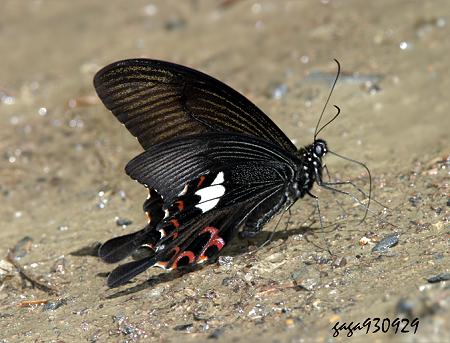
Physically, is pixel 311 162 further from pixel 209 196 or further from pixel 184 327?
pixel 184 327

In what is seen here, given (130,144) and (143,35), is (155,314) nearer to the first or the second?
(130,144)

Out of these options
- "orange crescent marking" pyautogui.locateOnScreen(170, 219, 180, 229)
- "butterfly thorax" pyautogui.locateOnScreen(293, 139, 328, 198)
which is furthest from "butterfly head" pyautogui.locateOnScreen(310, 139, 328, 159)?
"orange crescent marking" pyautogui.locateOnScreen(170, 219, 180, 229)

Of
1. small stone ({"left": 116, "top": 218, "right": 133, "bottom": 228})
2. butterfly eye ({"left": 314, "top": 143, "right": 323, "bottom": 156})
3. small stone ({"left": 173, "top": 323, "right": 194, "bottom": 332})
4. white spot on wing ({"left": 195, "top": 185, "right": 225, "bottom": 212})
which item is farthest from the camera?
small stone ({"left": 116, "top": 218, "right": 133, "bottom": 228})

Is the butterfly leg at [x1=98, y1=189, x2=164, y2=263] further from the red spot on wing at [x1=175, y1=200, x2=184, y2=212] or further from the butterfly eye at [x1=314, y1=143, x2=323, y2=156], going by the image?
the butterfly eye at [x1=314, y1=143, x2=323, y2=156]

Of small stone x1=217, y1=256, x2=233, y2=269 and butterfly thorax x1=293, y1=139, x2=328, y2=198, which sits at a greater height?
butterfly thorax x1=293, y1=139, x2=328, y2=198

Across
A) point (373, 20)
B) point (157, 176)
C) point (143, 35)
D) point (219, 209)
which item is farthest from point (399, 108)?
point (143, 35)
